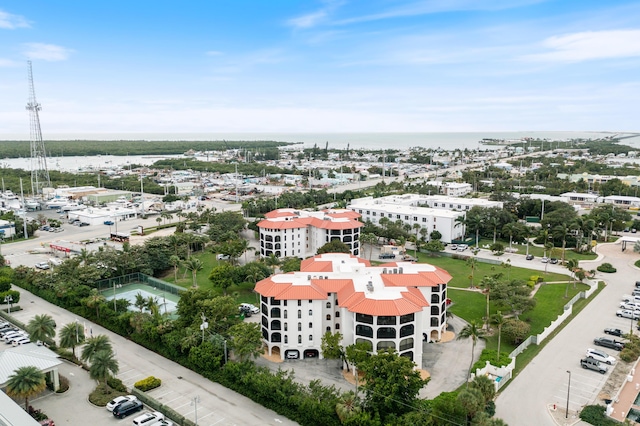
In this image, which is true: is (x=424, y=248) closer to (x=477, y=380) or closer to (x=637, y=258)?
(x=637, y=258)

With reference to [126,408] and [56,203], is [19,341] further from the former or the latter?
[56,203]

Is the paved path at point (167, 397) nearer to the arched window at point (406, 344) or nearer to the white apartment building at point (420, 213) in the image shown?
the arched window at point (406, 344)

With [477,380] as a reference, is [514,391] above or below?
below

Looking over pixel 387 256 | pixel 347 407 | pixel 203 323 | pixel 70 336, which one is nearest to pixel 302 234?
pixel 387 256

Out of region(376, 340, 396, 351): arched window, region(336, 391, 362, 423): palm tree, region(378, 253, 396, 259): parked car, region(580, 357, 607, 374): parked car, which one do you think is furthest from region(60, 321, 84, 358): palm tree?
region(378, 253, 396, 259): parked car

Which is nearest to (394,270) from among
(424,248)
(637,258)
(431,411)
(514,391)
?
(514,391)

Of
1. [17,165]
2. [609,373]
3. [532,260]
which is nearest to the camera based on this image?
[609,373]
